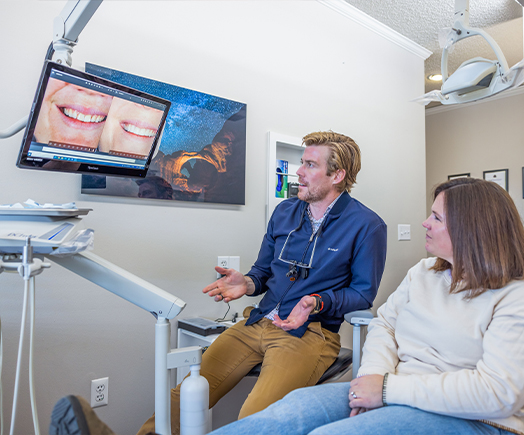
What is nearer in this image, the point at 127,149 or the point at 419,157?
the point at 127,149

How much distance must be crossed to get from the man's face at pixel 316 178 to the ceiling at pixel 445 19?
4.34 feet

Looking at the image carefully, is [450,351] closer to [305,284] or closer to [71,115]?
[305,284]

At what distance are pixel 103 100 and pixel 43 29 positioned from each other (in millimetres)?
648

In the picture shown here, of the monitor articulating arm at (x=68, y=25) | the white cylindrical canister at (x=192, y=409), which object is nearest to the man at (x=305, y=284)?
the white cylindrical canister at (x=192, y=409)

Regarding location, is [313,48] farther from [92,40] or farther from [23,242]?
[23,242]

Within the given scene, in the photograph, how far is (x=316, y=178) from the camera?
1.67m

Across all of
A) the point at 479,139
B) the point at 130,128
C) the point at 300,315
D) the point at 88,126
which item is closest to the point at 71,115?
the point at 88,126

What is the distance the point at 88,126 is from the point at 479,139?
12.9 feet

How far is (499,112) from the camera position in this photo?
3.86 m

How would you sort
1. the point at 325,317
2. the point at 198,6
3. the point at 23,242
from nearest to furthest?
the point at 23,242, the point at 325,317, the point at 198,6

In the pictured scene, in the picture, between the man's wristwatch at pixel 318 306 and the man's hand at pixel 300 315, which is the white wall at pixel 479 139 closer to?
the man's wristwatch at pixel 318 306

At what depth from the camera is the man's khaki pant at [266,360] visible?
4.03ft

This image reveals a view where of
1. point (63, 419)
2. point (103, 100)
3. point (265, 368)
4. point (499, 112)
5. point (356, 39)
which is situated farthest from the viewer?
point (499, 112)

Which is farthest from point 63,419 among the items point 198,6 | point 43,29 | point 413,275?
point 198,6
